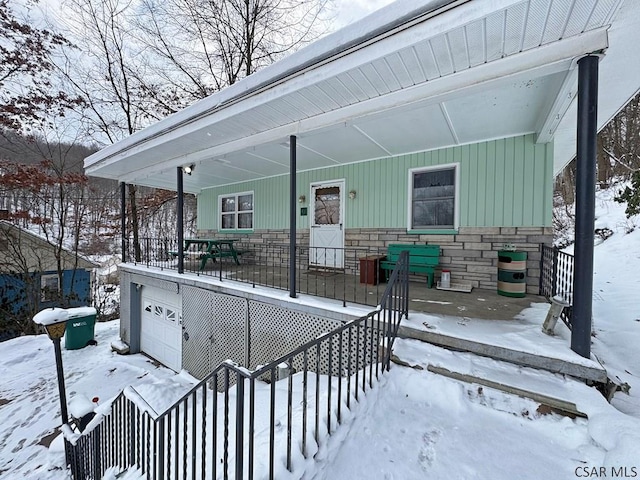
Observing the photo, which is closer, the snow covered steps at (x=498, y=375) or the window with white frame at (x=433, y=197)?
the snow covered steps at (x=498, y=375)

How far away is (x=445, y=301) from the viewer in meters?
3.90

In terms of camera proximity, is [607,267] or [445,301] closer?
[445,301]

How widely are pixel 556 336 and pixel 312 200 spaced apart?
17.5 ft

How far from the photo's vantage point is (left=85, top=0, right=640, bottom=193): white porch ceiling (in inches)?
82.3

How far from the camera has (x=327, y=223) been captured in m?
6.71

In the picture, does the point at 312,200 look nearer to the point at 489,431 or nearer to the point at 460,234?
the point at 460,234

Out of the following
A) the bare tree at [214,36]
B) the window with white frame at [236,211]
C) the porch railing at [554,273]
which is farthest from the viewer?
the bare tree at [214,36]

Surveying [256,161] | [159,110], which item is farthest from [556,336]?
[159,110]

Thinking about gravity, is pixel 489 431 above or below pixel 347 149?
below

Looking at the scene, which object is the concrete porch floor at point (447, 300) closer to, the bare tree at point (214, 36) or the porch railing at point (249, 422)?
the porch railing at point (249, 422)

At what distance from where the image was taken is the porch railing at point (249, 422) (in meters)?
1.42

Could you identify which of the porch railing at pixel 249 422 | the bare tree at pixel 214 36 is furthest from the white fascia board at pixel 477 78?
the bare tree at pixel 214 36

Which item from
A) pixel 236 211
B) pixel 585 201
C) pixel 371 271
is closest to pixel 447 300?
pixel 371 271

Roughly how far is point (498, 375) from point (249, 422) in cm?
204
